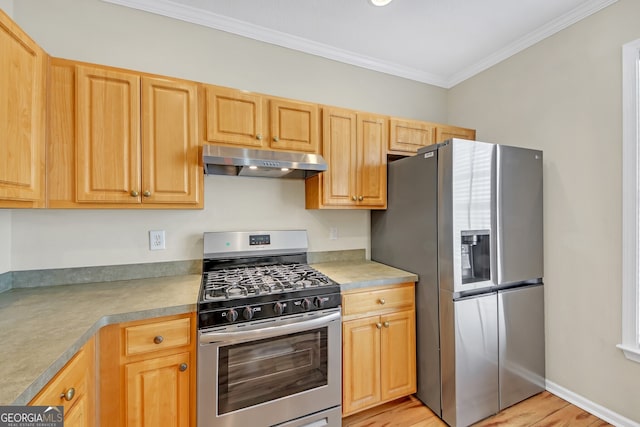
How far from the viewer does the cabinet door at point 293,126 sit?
1963 millimetres

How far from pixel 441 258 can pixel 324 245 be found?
3.23 feet

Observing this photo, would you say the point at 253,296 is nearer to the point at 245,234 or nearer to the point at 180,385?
the point at 180,385

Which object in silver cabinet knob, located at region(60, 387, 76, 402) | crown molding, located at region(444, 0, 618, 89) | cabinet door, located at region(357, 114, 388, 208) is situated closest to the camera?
silver cabinet knob, located at region(60, 387, 76, 402)

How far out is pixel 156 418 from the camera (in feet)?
4.47

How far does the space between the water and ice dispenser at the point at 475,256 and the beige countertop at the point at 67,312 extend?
1.15ft

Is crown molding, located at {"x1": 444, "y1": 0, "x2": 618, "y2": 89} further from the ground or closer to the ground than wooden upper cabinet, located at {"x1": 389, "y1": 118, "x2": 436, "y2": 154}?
further from the ground

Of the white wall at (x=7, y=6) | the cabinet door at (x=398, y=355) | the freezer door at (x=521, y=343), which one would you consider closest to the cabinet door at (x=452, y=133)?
the freezer door at (x=521, y=343)

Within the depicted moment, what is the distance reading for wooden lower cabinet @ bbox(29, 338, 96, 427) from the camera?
0.91m

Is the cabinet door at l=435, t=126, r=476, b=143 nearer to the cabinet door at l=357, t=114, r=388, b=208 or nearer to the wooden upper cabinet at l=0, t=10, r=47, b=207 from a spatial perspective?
the cabinet door at l=357, t=114, r=388, b=208

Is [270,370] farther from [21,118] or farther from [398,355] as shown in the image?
[21,118]

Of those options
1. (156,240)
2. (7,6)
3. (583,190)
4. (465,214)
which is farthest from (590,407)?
(7,6)

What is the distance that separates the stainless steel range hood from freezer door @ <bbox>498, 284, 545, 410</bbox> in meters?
1.61

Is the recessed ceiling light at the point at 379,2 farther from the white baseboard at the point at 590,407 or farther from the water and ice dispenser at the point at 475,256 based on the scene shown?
the white baseboard at the point at 590,407

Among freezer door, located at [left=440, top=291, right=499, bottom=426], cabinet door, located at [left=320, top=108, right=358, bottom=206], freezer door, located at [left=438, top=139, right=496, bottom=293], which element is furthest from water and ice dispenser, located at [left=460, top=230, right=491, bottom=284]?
cabinet door, located at [left=320, top=108, right=358, bottom=206]
